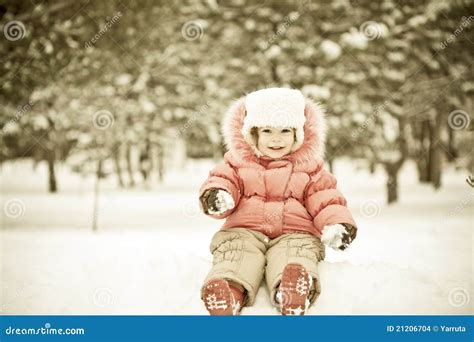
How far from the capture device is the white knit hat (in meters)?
3.12

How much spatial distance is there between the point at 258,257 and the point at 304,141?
897 millimetres

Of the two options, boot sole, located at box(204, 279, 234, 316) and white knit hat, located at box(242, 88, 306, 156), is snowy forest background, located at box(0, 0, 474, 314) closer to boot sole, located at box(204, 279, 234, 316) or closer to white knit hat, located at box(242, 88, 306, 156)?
boot sole, located at box(204, 279, 234, 316)

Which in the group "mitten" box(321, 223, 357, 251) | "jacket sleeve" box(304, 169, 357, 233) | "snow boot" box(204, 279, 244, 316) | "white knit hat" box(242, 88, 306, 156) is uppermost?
"white knit hat" box(242, 88, 306, 156)

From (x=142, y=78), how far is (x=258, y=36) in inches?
→ 103

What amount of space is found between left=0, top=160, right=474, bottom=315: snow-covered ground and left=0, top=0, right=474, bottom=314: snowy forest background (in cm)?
2

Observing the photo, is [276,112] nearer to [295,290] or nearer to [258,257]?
[258,257]

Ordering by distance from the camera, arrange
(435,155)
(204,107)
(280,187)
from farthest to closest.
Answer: (435,155) → (204,107) → (280,187)

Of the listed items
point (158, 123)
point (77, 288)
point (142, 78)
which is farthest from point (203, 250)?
point (158, 123)

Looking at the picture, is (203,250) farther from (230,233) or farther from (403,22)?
(403,22)

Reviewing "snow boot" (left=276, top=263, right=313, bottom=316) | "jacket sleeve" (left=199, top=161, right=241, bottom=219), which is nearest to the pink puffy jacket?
"jacket sleeve" (left=199, top=161, right=241, bottom=219)

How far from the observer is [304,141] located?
3.24 m

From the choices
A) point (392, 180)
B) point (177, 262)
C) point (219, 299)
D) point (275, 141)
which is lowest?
point (219, 299)

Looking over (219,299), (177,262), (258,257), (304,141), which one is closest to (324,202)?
(304,141)

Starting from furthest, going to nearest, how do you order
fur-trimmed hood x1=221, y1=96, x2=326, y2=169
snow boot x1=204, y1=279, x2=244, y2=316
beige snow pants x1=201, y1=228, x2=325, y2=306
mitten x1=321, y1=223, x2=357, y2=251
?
fur-trimmed hood x1=221, y1=96, x2=326, y2=169, mitten x1=321, y1=223, x2=357, y2=251, beige snow pants x1=201, y1=228, x2=325, y2=306, snow boot x1=204, y1=279, x2=244, y2=316
